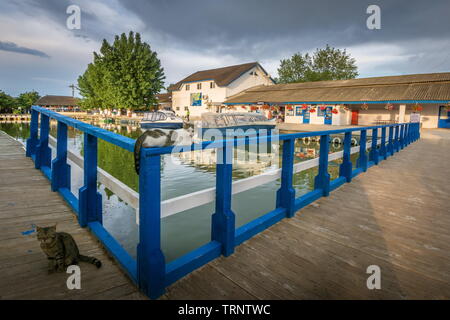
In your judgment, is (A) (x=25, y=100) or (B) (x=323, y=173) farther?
(A) (x=25, y=100)

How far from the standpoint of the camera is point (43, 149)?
16.5ft

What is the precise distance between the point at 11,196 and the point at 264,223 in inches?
132

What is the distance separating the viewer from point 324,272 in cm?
225

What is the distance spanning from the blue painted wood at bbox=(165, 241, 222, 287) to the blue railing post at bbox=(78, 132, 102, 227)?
1.20 metres

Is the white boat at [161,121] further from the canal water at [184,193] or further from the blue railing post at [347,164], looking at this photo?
the blue railing post at [347,164]

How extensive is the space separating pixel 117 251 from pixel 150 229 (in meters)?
0.68

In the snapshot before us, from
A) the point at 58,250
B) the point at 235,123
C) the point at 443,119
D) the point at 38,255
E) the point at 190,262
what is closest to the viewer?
the point at 58,250

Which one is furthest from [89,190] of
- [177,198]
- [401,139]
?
[401,139]

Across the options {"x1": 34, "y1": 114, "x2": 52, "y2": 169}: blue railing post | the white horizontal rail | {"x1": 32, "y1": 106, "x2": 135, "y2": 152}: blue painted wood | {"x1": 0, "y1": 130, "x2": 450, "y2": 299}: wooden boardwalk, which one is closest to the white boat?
{"x1": 34, "y1": 114, "x2": 52, "y2": 169}: blue railing post

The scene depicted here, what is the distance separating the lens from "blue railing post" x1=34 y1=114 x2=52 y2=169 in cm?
489

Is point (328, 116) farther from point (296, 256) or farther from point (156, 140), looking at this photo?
point (156, 140)

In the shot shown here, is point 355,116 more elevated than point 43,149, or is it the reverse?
point 355,116
